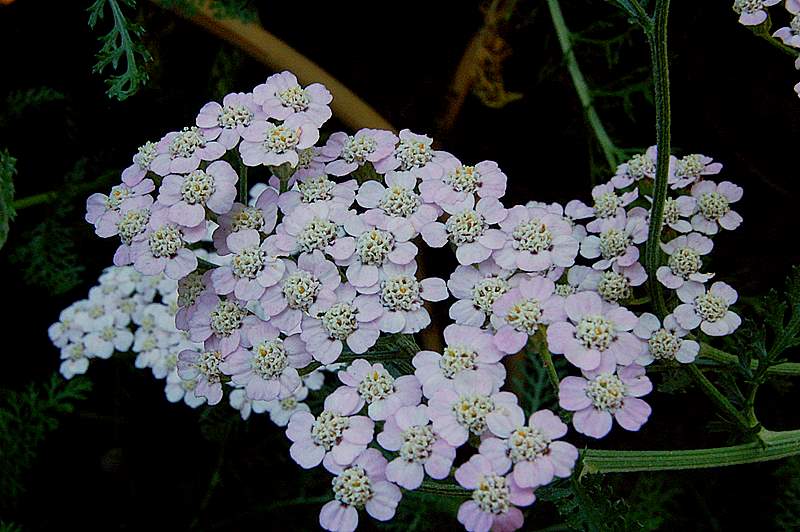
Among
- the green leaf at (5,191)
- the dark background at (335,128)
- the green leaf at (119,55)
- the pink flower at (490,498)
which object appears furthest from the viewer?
the dark background at (335,128)

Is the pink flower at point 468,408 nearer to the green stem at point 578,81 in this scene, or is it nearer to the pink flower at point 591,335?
the pink flower at point 591,335

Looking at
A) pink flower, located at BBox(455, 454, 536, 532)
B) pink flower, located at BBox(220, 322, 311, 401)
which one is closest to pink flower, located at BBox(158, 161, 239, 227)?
pink flower, located at BBox(220, 322, 311, 401)

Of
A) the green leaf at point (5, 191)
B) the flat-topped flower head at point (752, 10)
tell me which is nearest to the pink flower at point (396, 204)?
the flat-topped flower head at point (752, 10)

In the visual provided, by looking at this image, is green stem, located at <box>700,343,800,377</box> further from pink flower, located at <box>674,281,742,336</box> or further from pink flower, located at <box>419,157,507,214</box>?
pink flower, located at <box>419,157,507,214</box>

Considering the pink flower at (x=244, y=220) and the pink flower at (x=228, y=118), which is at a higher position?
the pink flower at (x=228, y=118)

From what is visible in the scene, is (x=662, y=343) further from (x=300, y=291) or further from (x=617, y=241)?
(x=300, y=291)

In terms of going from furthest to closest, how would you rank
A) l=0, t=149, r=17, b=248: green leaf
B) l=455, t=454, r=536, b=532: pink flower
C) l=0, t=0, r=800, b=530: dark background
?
l=0, t=0, r=800, b=530: dark background < l=0, t=149, r=17, b=248: green leaf < l=455, t=454, r=536, b=532: pink flower

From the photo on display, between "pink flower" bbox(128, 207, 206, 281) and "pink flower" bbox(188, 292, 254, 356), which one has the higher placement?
"pink flower" bbox(128, 207, 206, 281)
